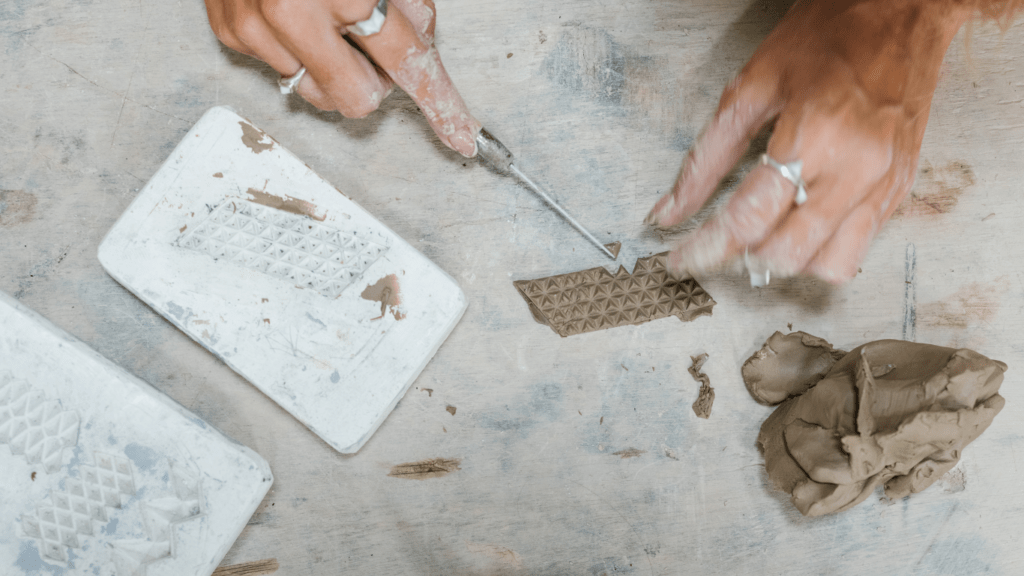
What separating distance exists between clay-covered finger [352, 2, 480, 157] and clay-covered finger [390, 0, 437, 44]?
0.08 m

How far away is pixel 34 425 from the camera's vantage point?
1.64 metres

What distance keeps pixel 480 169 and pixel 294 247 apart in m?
0.64

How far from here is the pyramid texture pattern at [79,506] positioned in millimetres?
1605

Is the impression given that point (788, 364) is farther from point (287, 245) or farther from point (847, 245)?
point (287, 245)

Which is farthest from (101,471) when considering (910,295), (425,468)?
(910,295)

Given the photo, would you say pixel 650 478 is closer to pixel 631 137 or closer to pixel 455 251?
pixel 455 251

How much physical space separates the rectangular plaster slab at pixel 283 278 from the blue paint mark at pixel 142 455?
0.32 m

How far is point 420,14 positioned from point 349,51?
0.84ft

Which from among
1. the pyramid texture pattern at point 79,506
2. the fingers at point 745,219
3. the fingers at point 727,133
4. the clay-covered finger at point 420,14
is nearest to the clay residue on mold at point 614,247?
the fingers at point 727,133

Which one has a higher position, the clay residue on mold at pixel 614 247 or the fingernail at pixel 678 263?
the fingernail at pixel 678 263

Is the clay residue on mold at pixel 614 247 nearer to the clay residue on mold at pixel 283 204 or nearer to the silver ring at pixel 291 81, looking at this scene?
the clay residue on mold at pixel 283 204

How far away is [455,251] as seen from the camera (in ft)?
6.24

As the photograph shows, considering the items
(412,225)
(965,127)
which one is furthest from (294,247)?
(965,127)

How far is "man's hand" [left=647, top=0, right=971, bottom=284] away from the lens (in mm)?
1370
